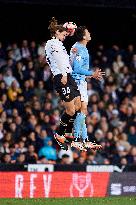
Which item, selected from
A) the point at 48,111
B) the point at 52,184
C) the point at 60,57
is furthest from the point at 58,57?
the point at 48,111

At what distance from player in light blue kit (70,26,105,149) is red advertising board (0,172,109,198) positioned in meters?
2.02

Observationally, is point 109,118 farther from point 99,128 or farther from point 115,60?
point 115,60

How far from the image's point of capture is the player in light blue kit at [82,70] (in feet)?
45.8

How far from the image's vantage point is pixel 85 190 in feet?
53.6

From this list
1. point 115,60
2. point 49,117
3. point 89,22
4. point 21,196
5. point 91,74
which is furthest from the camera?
point 89,22

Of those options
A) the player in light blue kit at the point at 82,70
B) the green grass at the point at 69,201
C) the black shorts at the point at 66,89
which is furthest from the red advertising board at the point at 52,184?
the black shorts at the point at 66,89

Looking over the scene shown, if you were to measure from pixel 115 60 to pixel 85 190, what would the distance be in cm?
872

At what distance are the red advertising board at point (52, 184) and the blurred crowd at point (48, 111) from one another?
2.98 meters

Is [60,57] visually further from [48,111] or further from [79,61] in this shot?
[48,111]

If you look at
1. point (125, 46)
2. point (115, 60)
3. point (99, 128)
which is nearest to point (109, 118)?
point (99, 128)

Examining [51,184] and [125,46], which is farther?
[125,46]

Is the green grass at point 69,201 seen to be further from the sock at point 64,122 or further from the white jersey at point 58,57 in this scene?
the white jersey at point 58,57

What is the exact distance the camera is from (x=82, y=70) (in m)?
14.0

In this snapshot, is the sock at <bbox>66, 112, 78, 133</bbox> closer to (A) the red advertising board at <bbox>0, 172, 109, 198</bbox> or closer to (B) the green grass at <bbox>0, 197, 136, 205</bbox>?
(B) the green grass at <bbox>0, 197, 136, 205</bbox>
